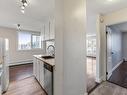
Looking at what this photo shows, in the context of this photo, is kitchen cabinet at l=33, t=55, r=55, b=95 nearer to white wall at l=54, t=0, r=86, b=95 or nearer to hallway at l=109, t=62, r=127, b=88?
white wall at l=54, t=0, r=86, b=95

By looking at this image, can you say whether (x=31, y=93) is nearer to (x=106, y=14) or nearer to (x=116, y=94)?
(x=116, y=94)

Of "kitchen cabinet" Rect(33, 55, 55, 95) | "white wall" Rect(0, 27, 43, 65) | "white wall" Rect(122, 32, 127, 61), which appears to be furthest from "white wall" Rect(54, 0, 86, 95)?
"white wall" Rect(122, 32, 127, 61)

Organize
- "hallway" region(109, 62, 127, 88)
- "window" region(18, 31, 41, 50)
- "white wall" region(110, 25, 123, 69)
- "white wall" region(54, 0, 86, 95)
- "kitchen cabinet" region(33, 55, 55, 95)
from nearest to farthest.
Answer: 1. "white wall" region(54, 0, 86, 95)
2. "kitchen cabinet" region(33, 55, 55, 95)
3. "hallway" region(109, 62, 127, 88)
4. "white wall" region(110, 25, 123, 69)
5. "window" region(18, 31, 41, 50)

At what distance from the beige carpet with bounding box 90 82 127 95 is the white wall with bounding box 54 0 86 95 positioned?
3.54ft

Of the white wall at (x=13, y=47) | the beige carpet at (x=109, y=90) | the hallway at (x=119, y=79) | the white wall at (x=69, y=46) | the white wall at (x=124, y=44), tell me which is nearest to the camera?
the white wall at (x=69, y=46)

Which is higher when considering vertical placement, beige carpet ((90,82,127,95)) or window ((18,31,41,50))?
window ((18,31,41,50))

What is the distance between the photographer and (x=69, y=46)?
4.78ft

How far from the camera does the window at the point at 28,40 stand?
5.84 m

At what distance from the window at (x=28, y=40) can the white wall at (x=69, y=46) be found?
5.13m

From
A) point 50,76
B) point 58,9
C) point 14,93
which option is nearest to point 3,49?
point 14,93

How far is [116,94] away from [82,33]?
1931 mm

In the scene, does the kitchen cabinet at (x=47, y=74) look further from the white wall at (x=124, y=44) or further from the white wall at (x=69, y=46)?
the white wall at (x=124, y=44)

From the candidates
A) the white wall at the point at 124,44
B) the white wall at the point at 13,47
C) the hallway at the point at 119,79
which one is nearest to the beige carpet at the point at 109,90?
the hallway at the point at 119,79

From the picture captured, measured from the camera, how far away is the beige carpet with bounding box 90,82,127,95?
7.77ft
